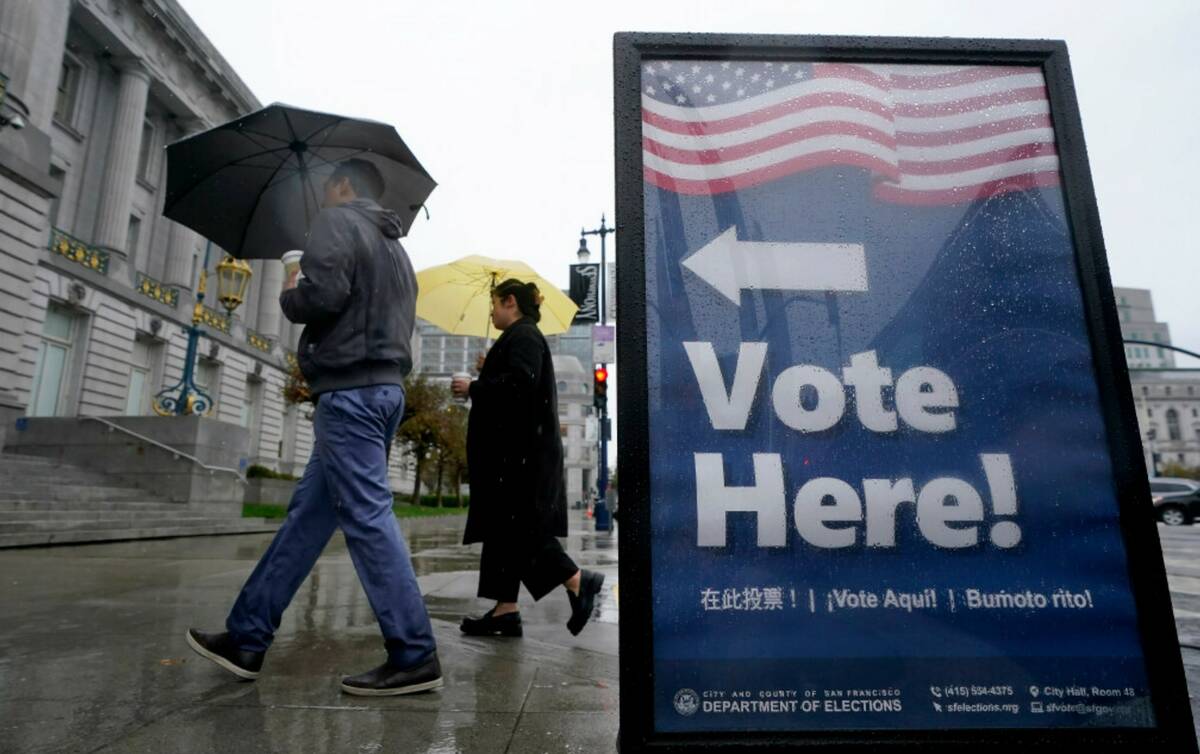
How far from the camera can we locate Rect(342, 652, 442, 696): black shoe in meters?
2.39

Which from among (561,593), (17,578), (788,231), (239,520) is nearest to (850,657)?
(788,231)

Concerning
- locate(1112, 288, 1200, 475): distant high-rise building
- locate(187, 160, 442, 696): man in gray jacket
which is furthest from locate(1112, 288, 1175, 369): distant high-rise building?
locate(187, 160, 442, 696): man in gray jacket

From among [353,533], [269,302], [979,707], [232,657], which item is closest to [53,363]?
[269,302]

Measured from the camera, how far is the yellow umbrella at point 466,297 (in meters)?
6.33

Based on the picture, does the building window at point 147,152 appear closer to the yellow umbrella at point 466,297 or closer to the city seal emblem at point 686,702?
the yellow umbrella at point 466,297

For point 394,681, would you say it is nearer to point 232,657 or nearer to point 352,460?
point 232,657

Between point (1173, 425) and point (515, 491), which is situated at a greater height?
point (1173, 425)

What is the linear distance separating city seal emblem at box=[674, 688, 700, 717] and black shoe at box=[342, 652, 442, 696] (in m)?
1.17

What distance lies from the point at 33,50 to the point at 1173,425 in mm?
124226

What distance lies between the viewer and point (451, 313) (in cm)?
643

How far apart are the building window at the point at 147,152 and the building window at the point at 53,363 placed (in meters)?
8.95

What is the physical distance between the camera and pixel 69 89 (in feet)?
85.2

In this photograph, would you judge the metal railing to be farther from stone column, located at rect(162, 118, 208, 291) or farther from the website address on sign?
the website address on sign

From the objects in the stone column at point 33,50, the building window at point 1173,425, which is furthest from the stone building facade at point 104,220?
the building window at point 1173,425
